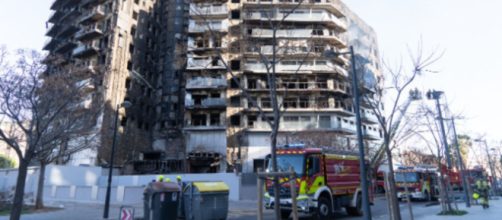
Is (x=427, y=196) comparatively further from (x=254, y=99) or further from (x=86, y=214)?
(x=86, y=214)

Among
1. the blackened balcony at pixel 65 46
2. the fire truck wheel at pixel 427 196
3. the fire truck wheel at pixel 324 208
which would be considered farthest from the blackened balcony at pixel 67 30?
the fire truck wheel at pixel 427 196

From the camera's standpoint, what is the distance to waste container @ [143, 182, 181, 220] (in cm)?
1134

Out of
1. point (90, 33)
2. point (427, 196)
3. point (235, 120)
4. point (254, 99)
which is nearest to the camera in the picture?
point (427, 196)

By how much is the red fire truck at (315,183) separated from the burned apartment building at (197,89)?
21077 mm

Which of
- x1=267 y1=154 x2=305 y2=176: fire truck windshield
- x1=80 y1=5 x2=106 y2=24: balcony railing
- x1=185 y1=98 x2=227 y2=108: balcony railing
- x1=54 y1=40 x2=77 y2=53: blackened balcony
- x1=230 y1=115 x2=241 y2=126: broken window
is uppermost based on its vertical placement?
x1=80 y1=5 x2=106 y2=24: balcony railing

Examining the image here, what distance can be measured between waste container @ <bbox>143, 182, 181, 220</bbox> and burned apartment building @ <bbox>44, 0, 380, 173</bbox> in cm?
2597

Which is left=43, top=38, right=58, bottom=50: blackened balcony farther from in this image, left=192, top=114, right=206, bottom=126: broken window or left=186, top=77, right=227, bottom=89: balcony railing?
left=192, top=114, right=206, bottom=126: broken window

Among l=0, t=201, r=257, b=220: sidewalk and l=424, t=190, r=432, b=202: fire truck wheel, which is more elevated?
l=424, t=190, r=432, b=202: fire truck wheel

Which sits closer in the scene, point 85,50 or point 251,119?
point 251,119

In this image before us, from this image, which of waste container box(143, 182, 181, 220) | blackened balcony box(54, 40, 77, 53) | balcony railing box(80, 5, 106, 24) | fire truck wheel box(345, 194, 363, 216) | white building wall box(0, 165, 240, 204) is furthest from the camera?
blackened balcony box(54, 40, 77, 53)

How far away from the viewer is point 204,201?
12828mm

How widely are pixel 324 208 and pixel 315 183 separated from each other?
3.84 feet

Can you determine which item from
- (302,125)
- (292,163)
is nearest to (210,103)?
(302,125)

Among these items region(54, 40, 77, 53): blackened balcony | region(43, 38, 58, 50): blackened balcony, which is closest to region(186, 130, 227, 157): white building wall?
region(54, 40, 77, 53): blackened balcony
